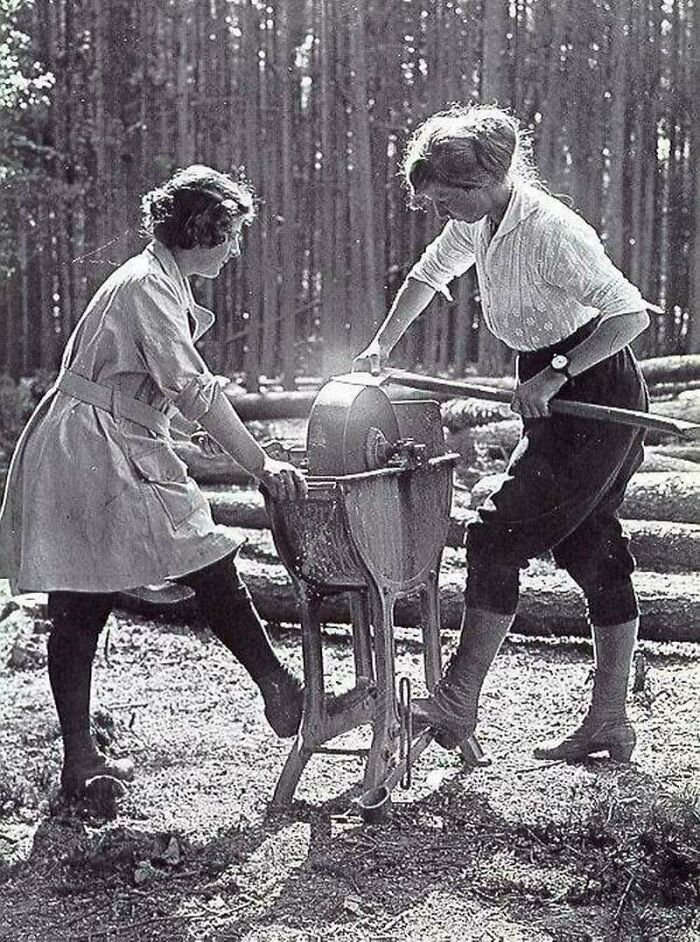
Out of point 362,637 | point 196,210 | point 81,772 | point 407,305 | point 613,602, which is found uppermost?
point 196,210

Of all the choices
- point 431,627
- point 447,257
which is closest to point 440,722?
point 431,627

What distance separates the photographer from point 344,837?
12.3 feet

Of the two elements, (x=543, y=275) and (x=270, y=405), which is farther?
(x=270, y=405)

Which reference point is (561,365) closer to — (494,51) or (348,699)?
(348,699)

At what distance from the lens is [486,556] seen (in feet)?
13.1

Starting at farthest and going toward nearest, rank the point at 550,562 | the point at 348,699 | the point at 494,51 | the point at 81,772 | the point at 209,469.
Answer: the point at 494,51 → the point at 209,469 → the point at 550,562 → the point at 348,699 → the point at 81,772

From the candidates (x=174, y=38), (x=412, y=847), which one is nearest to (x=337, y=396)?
(x=412, y=847)

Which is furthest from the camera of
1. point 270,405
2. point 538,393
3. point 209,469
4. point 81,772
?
point 270,405

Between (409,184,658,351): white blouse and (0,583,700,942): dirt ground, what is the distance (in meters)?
1.45

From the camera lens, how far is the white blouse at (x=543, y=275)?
382 cm

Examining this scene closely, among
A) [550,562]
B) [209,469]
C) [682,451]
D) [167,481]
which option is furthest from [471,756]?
[209,469]

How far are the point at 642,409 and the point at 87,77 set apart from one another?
25.4ft

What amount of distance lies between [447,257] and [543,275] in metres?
0.52

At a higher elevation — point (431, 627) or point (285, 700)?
point (431, 627)
